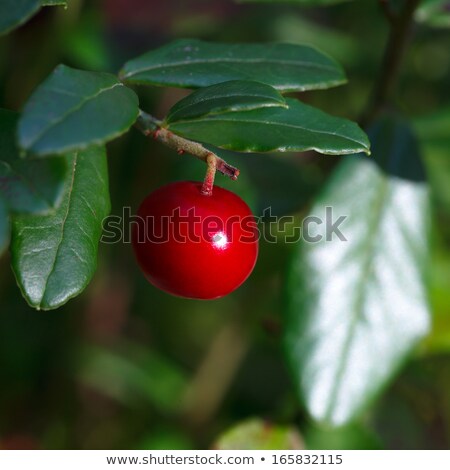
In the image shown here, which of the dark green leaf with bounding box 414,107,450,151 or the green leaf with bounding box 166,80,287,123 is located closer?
the green leaf with bounding box 166,80,287,123

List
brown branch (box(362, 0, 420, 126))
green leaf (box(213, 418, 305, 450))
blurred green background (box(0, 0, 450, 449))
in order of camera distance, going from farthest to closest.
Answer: blurred green background (box(0, 0, 450, 449)), green leaf (box(213, 418, 305, 450)), brown branch (box(362, 0, 420, 126))

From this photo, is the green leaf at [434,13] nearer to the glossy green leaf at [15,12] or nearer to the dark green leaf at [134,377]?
the glossy green leaf at [15,12]

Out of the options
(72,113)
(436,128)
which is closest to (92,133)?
(72,113)

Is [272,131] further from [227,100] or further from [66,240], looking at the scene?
[66,240]

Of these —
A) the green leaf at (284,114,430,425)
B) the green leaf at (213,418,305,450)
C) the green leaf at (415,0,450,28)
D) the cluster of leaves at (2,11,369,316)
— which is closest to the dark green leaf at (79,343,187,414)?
the green leaf at (213,418,305,450)

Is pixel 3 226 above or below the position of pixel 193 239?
above

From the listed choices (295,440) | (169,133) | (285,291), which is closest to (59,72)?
(169,133)

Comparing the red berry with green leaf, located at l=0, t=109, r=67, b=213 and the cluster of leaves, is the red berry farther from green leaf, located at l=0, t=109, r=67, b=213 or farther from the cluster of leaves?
green leaf, located at l=0, t=109, r=67, b=213
